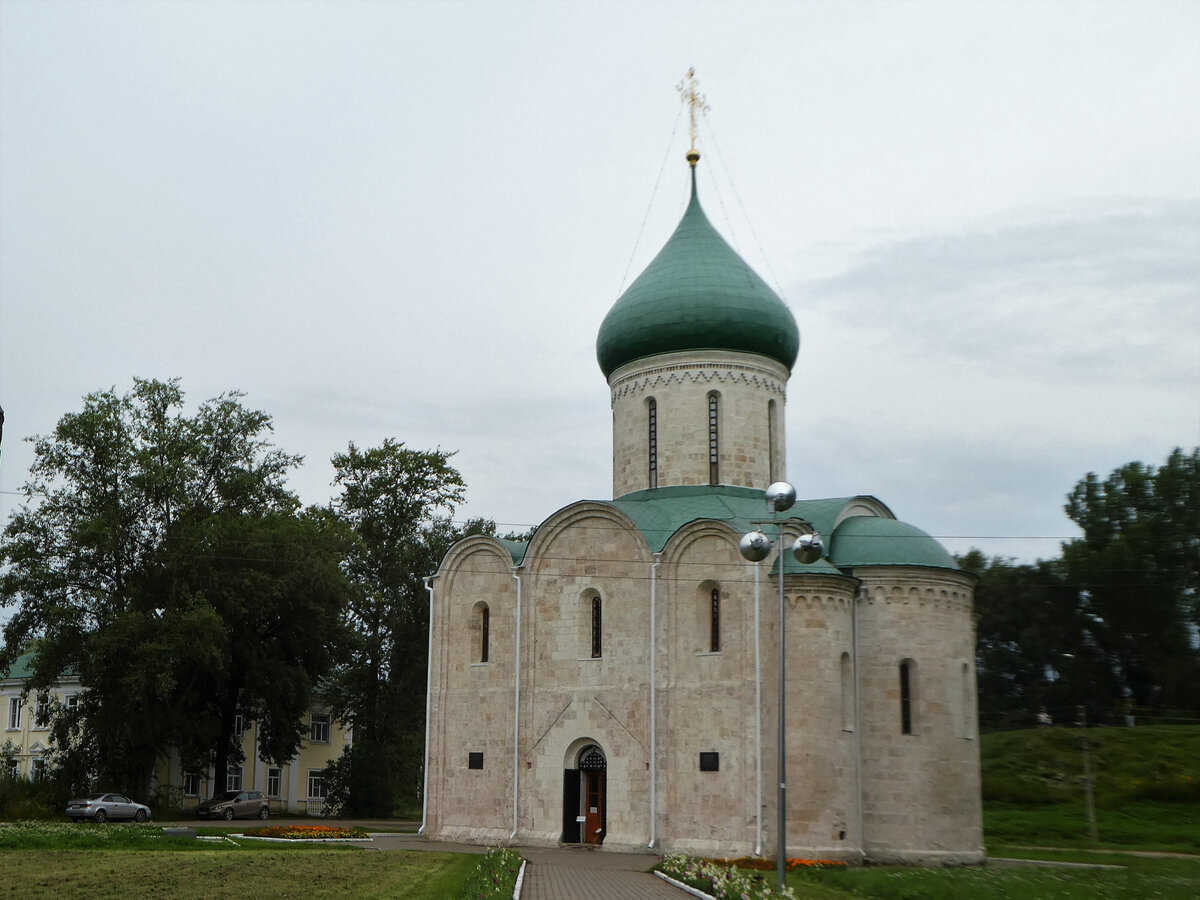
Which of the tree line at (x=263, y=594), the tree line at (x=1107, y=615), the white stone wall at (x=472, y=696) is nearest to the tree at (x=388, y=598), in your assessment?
the tree line at (x=263, y=594)

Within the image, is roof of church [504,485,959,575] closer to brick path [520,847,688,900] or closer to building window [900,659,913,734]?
building window [900,659,913,734]

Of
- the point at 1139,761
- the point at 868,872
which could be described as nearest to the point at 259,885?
the point at 868,872

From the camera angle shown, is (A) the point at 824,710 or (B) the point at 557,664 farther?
(B) the point at 557,664

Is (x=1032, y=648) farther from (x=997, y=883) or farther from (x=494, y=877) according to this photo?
(x=494, y=877)

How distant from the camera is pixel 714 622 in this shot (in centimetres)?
2470

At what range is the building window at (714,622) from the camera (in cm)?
2447

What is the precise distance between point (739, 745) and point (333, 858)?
7755 millimetres

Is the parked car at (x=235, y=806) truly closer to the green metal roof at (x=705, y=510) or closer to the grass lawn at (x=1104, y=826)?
the green metal roof at (x=705, y=510)

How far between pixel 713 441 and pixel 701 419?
1.82ft

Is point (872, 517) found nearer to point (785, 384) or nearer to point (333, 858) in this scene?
point (785, 384)

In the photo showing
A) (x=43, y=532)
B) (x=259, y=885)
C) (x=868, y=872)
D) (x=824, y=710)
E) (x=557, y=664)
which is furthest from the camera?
(x=43, y=532)

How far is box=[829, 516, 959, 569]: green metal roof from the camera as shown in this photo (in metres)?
25.0

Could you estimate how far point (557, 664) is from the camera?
26.1m

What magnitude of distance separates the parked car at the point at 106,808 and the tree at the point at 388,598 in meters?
9.46
